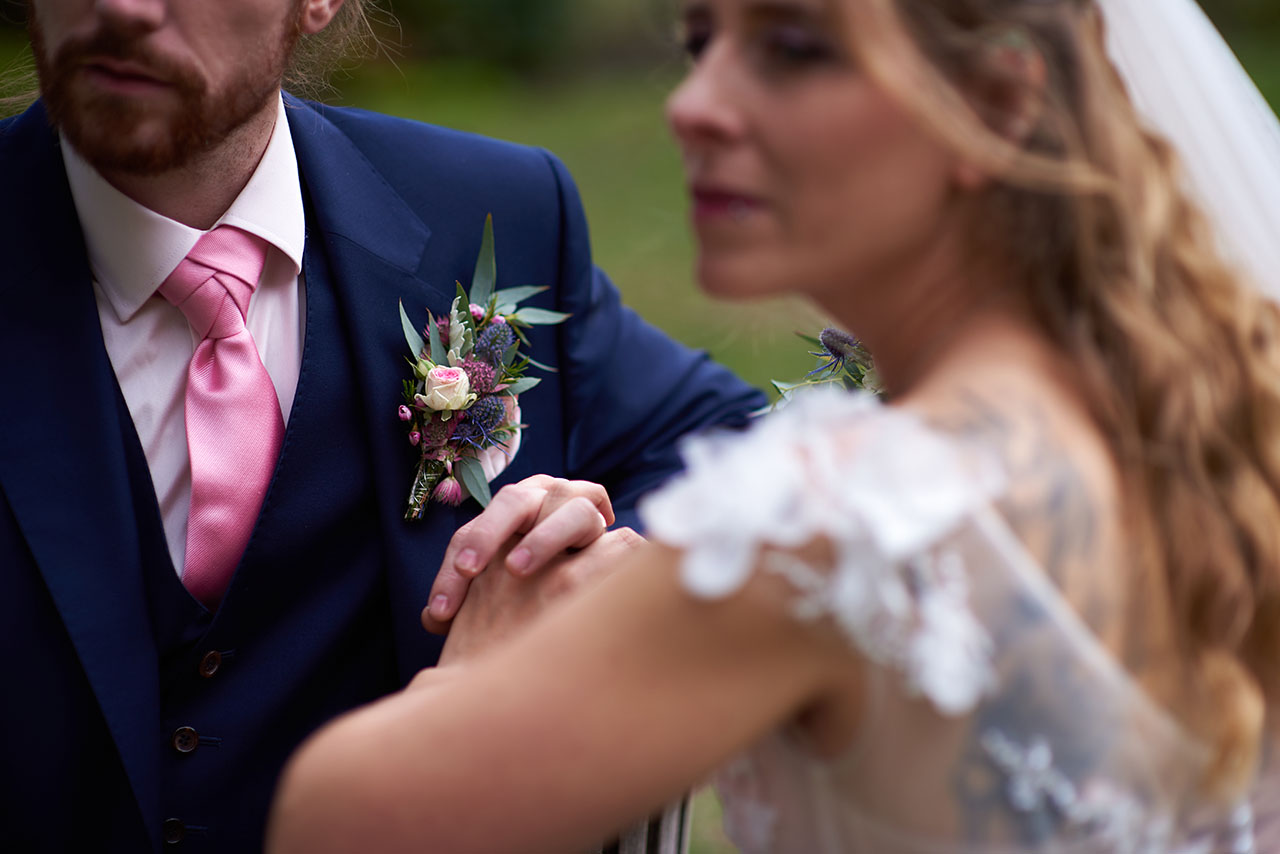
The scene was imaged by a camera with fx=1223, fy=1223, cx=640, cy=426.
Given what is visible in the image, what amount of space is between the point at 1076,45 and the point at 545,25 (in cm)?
1271

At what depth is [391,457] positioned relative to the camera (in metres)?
2.14

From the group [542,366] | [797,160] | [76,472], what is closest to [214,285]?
[76,472]

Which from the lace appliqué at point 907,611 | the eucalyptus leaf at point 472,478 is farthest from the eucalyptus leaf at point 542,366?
the lace appliqué at point 907,611

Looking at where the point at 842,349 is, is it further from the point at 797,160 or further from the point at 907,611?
the point at 907,611

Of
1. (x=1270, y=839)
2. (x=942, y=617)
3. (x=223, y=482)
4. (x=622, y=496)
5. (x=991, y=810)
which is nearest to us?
(x=942, y=617)

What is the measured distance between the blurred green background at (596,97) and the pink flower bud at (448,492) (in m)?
4.73

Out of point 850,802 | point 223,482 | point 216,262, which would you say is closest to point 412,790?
point 850,802

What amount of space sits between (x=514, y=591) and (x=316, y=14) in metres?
1.19

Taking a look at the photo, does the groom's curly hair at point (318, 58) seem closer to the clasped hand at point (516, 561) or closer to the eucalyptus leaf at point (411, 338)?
the eucalyptus leaf at point (411, 338)

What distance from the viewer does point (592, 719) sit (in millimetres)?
1101

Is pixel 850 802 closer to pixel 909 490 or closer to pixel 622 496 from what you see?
pixel 909 490

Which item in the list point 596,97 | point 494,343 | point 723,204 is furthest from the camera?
point 596,97

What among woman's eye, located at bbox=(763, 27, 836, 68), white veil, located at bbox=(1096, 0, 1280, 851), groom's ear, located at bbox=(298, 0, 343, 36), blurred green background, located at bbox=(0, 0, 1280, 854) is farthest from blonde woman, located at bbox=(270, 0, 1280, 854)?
blurred green background, located at bbox=(0, 0, 1280, 854)

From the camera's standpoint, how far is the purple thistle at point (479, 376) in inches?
86.7
